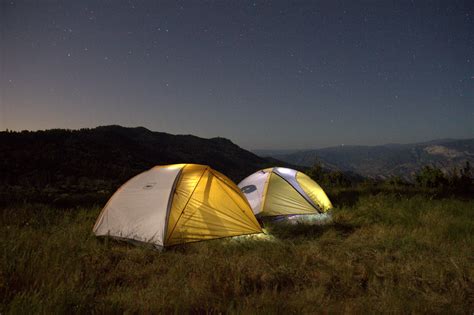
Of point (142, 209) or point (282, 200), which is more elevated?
point (142, 209)

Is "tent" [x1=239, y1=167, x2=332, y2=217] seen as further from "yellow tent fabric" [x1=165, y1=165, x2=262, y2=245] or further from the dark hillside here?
the dark hillside

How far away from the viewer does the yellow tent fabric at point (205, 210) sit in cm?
600

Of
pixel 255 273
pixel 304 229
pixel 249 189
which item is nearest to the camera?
pixel 255 273

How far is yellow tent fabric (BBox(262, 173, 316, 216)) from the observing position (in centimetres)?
832

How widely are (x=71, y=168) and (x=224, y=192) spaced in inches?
1777

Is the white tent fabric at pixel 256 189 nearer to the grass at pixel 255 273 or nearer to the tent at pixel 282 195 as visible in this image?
the tent at pixel 282 195

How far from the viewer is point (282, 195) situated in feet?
28.0

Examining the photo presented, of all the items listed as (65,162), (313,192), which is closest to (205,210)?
(313,192)

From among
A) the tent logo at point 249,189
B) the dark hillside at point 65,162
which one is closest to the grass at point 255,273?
the tent logo at point 249,189

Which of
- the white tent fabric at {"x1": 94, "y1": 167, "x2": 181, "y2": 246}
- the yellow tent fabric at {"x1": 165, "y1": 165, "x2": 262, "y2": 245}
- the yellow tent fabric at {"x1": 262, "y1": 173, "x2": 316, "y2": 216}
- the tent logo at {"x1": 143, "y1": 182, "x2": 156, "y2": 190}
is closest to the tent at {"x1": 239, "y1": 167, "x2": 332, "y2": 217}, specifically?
the yellow tent fabric at {"x1": 262, "y1": 173, "x2": 316, "y2": 216}

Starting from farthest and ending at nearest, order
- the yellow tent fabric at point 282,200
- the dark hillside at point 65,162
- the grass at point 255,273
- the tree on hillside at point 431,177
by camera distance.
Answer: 1. the dark hillside at point 65,162
2. the tree on hillside at point 431,177
3. the yellow tent fabric at point 282,200
4. the grass at point 255,273

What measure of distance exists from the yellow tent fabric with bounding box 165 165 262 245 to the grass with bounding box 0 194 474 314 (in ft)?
0.98

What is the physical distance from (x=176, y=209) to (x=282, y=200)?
12.0 ft

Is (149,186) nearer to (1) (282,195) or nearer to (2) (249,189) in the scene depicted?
(2) (249,189)
